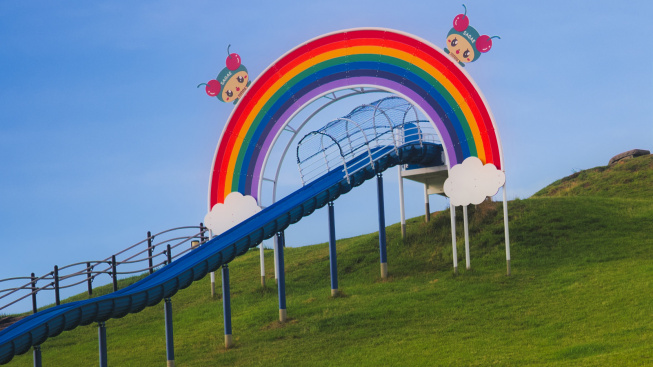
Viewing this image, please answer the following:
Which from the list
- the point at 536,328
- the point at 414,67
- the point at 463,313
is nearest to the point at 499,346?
the point at 536,328

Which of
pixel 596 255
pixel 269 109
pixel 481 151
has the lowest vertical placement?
pixel 596 255

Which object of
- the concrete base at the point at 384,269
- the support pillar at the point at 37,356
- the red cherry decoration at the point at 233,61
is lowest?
the support pillar at the point at 37,356

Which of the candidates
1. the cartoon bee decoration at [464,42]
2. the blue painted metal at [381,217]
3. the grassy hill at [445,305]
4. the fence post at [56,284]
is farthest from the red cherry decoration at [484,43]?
the fence post at [56,284]

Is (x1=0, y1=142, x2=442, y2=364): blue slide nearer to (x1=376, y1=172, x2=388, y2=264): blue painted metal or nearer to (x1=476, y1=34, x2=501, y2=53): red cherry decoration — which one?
(x1=376, y1=172, x2=388, y2=264): blue painted metal

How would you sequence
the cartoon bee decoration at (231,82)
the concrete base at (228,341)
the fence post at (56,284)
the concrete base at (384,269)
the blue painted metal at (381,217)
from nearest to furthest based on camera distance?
1. the concrete base at (228,341)
2. the fence post at (56,284)
3. the blue painted metal at (381,217)
4. the concrete base at (384,269)
5. the cartoon bee decoration at (231,82)

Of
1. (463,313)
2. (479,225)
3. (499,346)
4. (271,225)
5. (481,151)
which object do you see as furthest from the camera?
(479,225)

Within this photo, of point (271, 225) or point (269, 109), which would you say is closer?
point (271, 225)

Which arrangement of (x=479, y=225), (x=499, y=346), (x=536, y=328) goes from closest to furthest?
(x=499, y=346)
(x=536, y=328)
(x=479, y=225)

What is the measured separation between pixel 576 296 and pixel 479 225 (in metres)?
8.47

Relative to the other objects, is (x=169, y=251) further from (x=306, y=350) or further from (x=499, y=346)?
(x=499, y=346)

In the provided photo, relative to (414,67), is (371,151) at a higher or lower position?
lower

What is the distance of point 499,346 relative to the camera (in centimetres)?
1761

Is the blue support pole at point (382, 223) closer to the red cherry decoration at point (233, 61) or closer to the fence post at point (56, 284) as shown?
the red cherry decoration at point (233, 61)

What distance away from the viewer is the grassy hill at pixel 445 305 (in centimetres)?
1781
